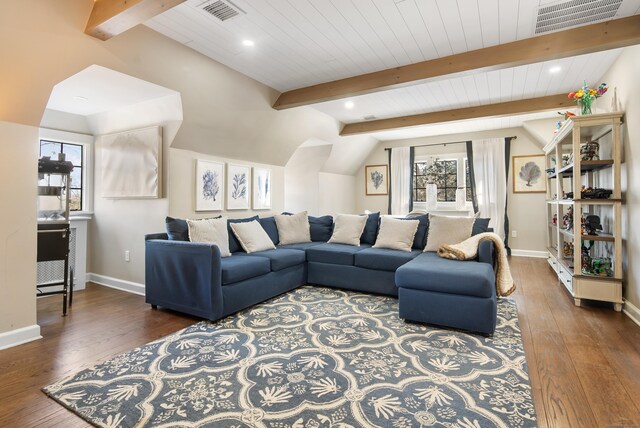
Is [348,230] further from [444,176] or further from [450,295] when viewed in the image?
[444,176]

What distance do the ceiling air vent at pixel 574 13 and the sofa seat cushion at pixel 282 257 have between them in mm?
3168

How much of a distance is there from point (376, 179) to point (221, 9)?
5692 millimetres

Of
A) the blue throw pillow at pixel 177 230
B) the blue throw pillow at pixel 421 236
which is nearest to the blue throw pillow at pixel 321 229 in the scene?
the blue throw pillow at pixel 421 236

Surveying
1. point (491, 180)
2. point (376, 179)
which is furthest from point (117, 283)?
point (491, 180)

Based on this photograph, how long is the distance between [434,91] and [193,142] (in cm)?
322

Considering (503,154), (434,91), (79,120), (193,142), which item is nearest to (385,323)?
(193,142)

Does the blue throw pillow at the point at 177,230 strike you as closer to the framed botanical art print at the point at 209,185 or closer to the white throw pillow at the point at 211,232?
the white throw pillow at the point at 211,232

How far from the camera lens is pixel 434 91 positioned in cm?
444

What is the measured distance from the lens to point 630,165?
301cm

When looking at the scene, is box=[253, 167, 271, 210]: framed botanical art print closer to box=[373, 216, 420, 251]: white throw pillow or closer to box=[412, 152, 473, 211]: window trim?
box=[373, 216, 420, 251]: white throw pillow

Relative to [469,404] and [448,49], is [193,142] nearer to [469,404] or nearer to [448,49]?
[448,49]

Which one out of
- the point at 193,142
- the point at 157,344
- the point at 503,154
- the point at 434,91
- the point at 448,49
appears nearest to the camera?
the point at 157,344

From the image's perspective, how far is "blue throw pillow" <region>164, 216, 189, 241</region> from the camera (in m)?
3.26

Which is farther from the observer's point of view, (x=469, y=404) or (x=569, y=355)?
(x=569, y=355)
